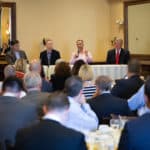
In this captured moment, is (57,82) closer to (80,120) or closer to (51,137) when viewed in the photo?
(80,120)

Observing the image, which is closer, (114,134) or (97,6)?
(114,134)

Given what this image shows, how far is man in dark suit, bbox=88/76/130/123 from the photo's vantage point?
172 inches

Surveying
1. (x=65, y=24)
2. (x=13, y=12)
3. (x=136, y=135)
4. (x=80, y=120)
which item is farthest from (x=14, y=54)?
(x=136, y=135)

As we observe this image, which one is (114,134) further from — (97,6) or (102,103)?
(97,6)

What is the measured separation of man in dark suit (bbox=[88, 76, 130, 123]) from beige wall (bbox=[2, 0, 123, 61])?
7.84 metres

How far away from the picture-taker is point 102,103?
4.37 m

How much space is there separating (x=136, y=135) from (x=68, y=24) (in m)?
10.1

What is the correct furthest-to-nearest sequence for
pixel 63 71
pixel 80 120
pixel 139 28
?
pixel 139 28
pixel 63 71
pixel 80 120

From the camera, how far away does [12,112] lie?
3.68m

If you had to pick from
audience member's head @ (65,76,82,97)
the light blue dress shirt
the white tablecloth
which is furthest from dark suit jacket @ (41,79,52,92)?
the white tablecloth

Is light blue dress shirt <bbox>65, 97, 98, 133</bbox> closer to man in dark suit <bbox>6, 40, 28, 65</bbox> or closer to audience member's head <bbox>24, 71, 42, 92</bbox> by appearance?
audience member's head <bbox>24, 71, 42, 92</bbox>

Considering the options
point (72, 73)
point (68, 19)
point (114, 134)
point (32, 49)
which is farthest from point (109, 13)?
point (114, 134)

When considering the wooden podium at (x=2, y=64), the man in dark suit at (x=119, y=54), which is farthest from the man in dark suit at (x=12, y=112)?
the wooden podium at (x=2, y=64)

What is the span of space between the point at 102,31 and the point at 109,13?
61cm
